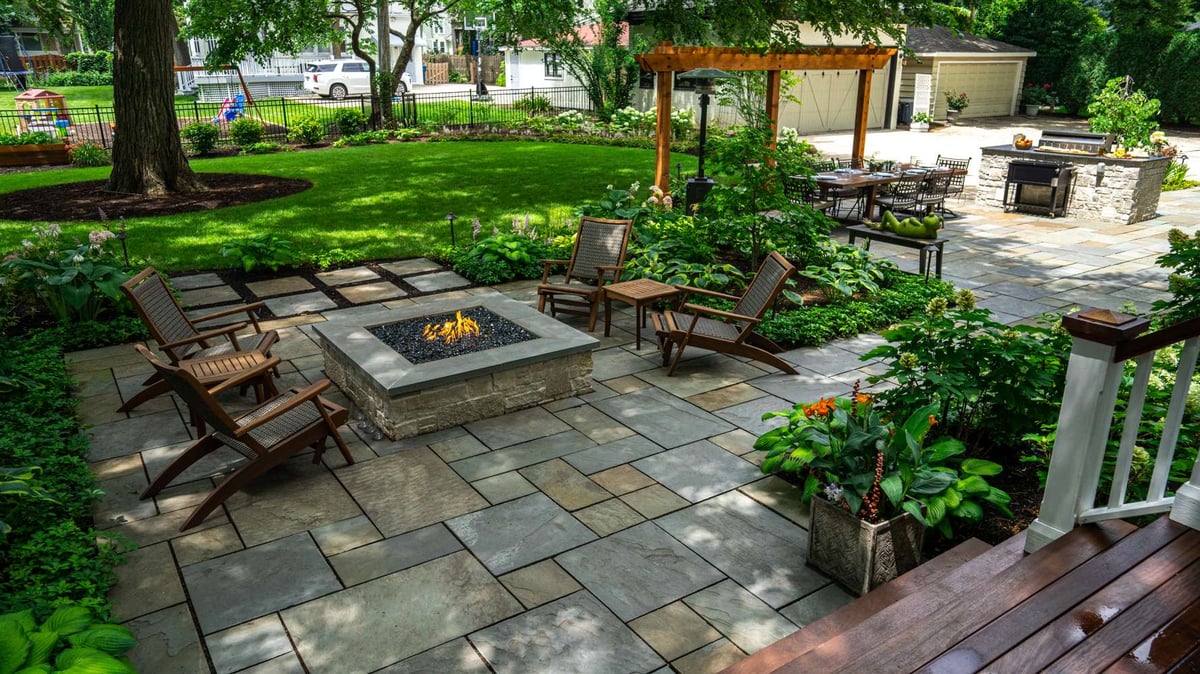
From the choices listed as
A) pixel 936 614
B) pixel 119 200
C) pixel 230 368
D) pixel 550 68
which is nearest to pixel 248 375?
pixel 230 368

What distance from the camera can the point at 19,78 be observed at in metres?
42.7

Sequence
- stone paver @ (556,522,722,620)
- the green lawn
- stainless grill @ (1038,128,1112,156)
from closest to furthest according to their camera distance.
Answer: stone paver @ (556,522,722,620) < the green lawn < stainless grill @ (1038,128,1112,156)

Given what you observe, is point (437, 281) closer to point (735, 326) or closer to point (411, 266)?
point (411, 266)

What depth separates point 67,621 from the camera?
323 cm

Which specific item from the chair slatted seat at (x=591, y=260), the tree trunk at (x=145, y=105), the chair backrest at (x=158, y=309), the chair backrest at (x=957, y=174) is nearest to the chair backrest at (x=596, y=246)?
the chair slatted seat at (x=591, y=260)

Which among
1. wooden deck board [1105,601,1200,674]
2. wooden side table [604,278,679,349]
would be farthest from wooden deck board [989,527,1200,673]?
wooden side table [604,278,679,349]

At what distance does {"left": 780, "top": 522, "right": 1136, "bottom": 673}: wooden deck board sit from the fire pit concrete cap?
10.7ft

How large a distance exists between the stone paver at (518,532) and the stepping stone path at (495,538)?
11 mm

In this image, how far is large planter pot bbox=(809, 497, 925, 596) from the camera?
149 inches

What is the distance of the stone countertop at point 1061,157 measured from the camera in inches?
507

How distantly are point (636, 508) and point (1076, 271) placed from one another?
26.7ft

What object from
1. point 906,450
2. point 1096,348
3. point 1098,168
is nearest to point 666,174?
point 1098,168

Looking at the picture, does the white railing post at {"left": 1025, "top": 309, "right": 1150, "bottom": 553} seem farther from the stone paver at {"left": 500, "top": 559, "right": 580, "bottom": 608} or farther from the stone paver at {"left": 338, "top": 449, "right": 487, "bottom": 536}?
the stone paver at {"left": 338, "top": 449, "right": 487, "bottom": 536}

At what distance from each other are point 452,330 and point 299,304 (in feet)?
10.2
